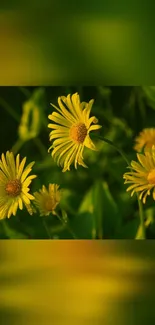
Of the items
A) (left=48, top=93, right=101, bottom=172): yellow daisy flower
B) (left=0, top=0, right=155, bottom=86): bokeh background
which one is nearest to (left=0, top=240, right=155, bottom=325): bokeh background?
(left=48, top=93, right=101, bottom=172): yellow daisy flower

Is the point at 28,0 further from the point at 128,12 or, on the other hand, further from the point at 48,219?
the point at 48,219

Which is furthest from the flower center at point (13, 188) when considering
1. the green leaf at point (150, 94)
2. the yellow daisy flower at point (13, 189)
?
the green leaf at point (150, 94)

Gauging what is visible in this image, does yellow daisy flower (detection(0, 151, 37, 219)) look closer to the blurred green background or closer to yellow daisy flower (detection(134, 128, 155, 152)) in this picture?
the blurred green background

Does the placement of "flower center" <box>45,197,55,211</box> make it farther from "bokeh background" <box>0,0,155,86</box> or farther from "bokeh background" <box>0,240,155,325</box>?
"bokeh background" <box>0,0,155,86</box>

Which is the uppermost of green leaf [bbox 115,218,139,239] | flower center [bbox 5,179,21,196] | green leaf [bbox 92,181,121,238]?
flower center [bbox 5,179,21,196]

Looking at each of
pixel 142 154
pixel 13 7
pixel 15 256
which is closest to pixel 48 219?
pixel 15 256

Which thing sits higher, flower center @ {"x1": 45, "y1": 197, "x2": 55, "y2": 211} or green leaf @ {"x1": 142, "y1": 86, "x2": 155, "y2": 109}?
green leaf @ {"x1": 142, "y1": 86, "x2": 155, "y2": 109}
